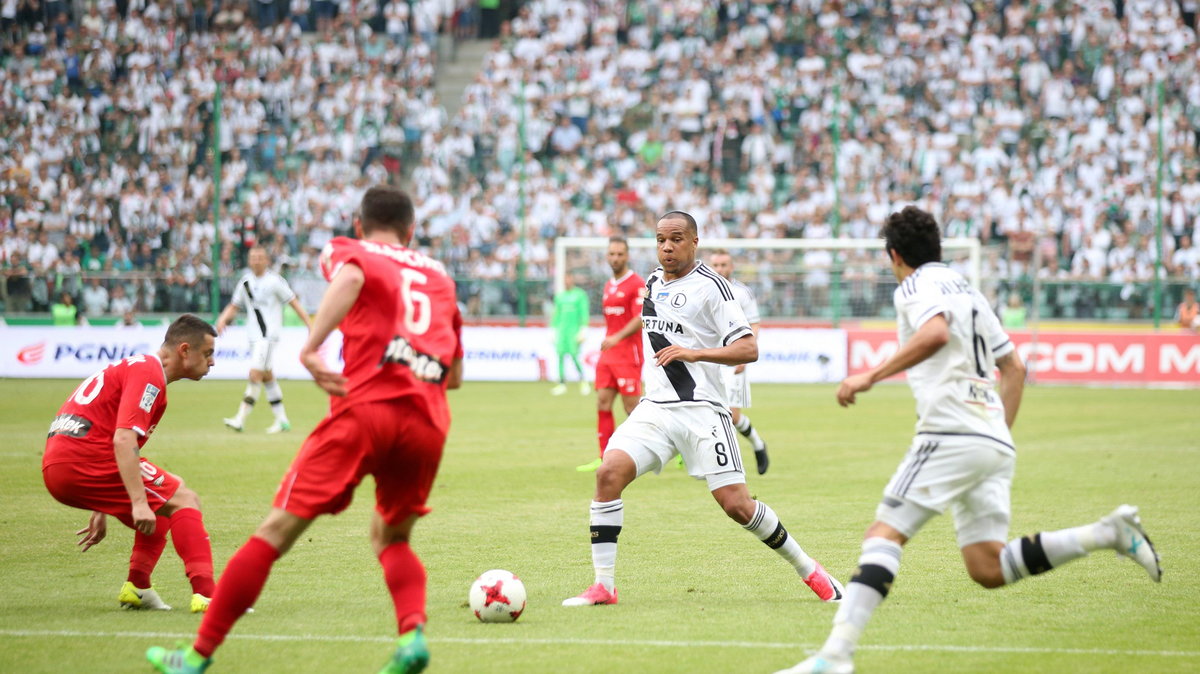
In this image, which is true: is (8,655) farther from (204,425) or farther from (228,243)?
(228,243)

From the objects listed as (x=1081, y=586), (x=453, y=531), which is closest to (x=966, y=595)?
(x=1081, y=586)

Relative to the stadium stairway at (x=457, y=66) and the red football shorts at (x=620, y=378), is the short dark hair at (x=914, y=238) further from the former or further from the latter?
the stadium stairway at (x=457, y=66)

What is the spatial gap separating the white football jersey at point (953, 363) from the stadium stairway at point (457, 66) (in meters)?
31.1

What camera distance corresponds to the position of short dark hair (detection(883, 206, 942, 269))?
5.84 m

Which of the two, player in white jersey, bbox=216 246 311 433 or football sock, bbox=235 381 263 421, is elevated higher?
player in white jersey, bbox=216 246 311 433

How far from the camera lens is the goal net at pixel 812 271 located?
27953 mm

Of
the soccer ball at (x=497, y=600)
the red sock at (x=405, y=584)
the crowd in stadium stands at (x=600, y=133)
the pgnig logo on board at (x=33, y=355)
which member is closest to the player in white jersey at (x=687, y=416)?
the soccer ball at (x=497, y=600)

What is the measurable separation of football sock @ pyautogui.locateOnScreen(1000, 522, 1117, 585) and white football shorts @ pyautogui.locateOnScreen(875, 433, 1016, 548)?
0.23 meters

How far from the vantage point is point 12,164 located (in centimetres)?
2984

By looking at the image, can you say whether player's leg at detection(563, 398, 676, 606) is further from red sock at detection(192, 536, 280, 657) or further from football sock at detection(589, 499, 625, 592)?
red sock at detection(192, 536, 280, 657)

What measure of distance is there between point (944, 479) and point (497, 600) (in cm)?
244

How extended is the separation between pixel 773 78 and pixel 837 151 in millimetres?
4442

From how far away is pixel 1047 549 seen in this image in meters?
5.90

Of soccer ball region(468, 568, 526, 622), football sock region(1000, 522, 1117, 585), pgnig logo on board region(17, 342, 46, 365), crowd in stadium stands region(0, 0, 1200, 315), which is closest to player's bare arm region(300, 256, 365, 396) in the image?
soccer ball region(468, 568, 526, 622)
